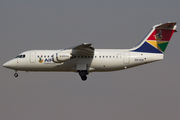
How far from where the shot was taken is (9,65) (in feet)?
122

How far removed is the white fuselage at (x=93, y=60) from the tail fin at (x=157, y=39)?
479 millimetres

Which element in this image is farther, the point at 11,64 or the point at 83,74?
the point at 11,64

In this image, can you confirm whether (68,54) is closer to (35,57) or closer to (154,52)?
(35,57)

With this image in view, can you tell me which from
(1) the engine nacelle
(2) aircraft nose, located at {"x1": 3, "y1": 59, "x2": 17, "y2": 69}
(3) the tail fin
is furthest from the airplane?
(2) aircraft nose, located at {"x1": 3, "y1": 59, "x2": 17, "y2": 69}

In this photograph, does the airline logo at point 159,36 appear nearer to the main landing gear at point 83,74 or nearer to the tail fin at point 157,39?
the tail fin at point 157,39

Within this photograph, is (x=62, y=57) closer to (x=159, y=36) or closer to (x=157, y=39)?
(x=157, y=39)

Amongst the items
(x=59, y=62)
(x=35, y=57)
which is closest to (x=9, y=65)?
(x=35, y=57)

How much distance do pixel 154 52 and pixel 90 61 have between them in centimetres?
523

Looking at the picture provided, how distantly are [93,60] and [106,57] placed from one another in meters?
1.08

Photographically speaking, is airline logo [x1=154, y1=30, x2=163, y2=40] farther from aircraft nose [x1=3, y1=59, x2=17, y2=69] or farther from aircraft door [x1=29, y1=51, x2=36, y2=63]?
aircraft nose [x1=3, y1=59, x2=17, y2=69]

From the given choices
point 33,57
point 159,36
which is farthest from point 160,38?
point 33,57

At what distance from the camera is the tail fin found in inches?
1406

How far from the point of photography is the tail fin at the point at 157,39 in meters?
35.7

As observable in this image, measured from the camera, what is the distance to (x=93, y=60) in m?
35.8
